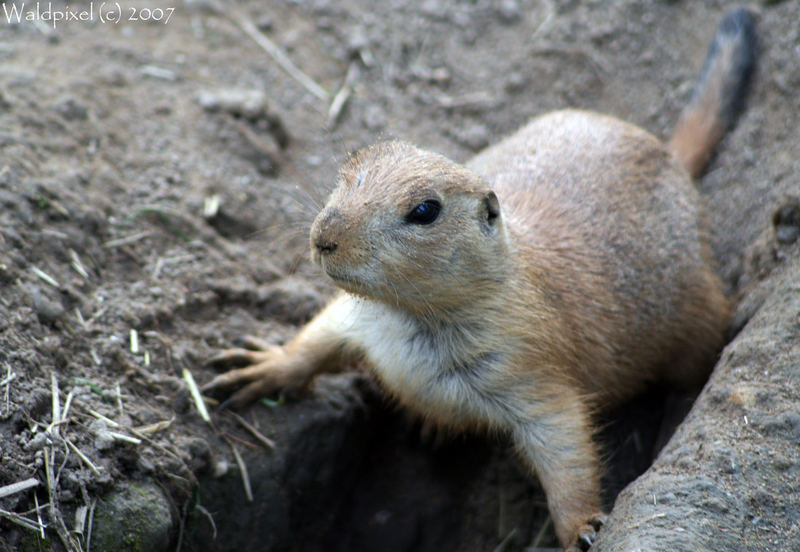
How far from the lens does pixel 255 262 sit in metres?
5.37

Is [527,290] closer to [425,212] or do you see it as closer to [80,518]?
[425,212]

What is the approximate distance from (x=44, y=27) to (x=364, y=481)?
4325 millimetres

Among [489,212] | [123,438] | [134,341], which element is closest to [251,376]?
[134,341]

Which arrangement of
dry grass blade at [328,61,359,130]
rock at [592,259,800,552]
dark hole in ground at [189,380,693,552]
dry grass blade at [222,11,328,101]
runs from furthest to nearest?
dry grass blade at [222,11,328,101] < dry grass blade at [328,61,359,130] < dark hole in ground at [189,380,693,552] < rock at [592,259,800,552]

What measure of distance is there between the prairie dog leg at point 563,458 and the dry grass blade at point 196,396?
1.77 meters

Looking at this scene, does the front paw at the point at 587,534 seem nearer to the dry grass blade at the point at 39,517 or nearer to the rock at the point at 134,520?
the rock at the point at 134,520

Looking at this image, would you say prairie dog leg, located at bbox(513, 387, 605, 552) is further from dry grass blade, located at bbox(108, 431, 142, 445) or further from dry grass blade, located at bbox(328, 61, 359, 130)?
dry grass blade, located at bbox(328, 61, 359, 130)

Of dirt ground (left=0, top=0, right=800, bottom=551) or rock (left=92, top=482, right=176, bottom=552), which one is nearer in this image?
rock (left=92, top=482, right=176, bottom=552)

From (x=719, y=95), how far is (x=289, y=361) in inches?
156

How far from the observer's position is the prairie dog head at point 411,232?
354cm

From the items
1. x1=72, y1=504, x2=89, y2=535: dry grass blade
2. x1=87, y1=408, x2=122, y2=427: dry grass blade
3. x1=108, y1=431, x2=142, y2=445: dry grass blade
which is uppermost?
x1=87, y1=408, x2=122, y2=427: dry grass blade

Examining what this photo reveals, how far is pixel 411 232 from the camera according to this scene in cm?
363

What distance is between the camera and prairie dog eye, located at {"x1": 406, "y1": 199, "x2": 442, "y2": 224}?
3666mm

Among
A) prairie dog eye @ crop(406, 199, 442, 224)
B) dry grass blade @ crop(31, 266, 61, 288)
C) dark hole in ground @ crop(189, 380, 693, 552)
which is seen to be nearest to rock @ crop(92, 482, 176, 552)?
dark hole in ground @ crop(189, 380, 693, 552)
